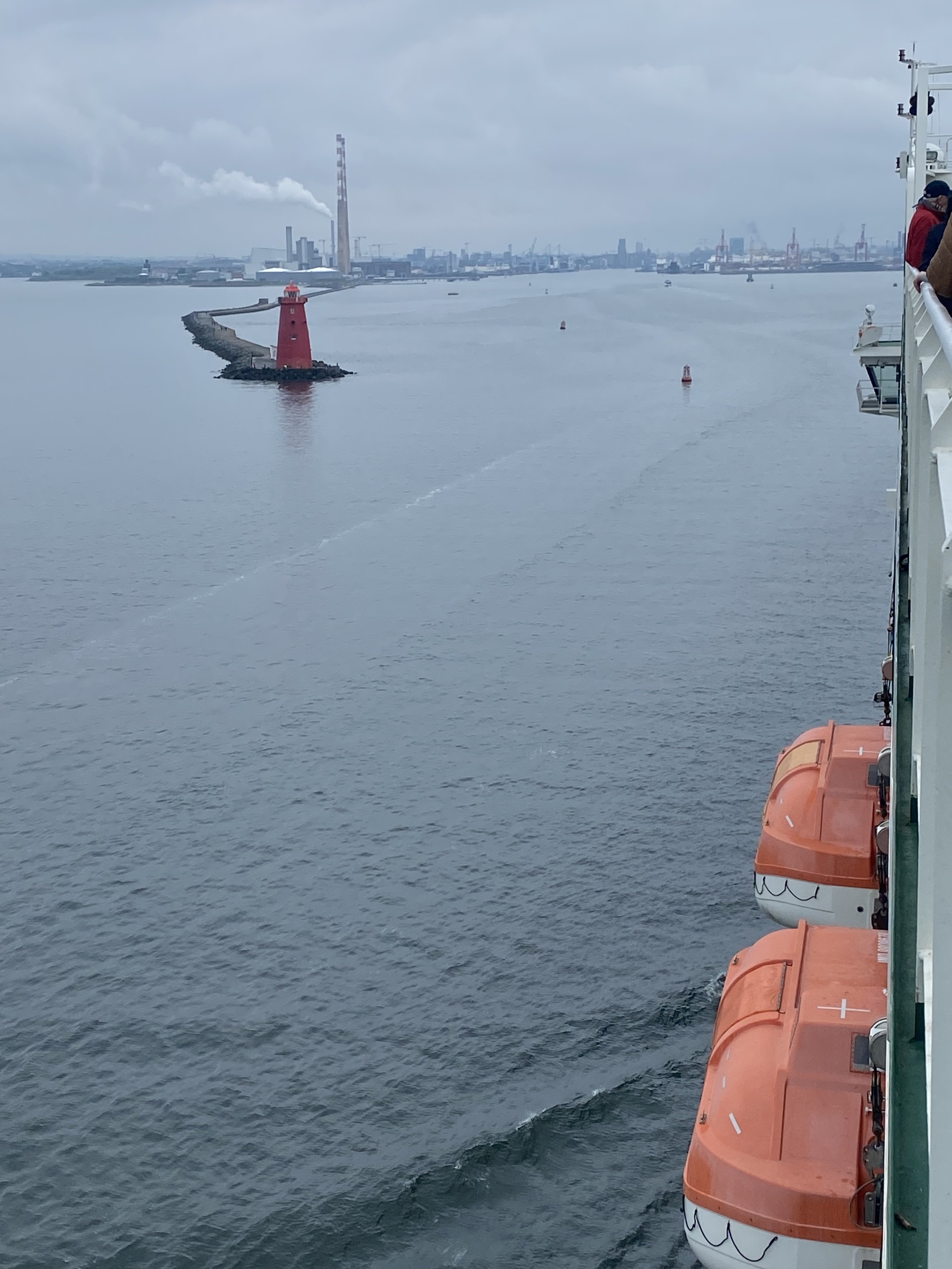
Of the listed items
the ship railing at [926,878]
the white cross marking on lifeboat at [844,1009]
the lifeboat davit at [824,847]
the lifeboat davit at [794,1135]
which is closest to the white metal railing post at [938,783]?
the ship railing at [926,878]

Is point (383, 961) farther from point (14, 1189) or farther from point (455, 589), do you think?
point (455, 589)

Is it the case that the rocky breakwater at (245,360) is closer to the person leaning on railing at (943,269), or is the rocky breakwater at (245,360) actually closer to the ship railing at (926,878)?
the ship railing at (926,878)

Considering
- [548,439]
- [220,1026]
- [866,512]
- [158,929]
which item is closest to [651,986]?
[220,1026]

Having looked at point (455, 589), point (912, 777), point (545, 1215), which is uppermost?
point (912, 777)

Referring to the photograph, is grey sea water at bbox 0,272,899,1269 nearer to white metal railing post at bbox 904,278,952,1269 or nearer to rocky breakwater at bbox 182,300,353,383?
white metal railing post at bbox 904,278,952,1269

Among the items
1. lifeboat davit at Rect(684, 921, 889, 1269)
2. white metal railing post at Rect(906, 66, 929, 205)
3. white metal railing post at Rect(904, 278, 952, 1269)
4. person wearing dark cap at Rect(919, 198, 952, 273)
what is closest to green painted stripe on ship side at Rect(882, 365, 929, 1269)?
white metal railing post at Rect(904, 278, 952, 1269)
